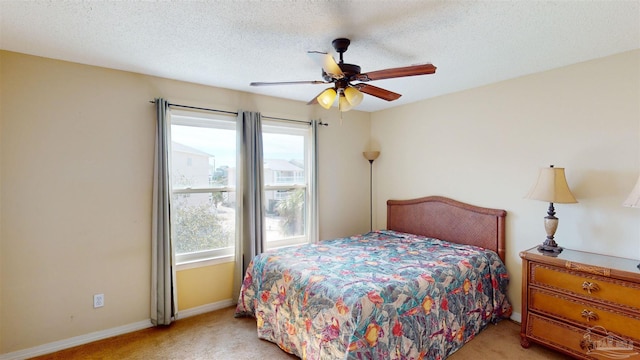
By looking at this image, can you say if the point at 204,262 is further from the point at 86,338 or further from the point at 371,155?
the point at 371,155

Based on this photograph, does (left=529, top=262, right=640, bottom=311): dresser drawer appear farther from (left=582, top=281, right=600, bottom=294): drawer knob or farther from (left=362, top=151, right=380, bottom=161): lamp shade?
(left=362, top=151, right=380, bottom=161): lamp shade

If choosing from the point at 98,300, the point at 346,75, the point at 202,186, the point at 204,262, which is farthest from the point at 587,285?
the point at 98,300

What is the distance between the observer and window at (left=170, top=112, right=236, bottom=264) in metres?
3.13

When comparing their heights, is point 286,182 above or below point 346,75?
below

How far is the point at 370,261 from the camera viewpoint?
267cm

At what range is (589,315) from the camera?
84.9 inches

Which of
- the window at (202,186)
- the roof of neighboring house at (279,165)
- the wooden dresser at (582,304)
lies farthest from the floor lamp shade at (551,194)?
the window at (202,186)

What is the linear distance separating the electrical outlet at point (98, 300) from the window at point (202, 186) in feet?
2.27

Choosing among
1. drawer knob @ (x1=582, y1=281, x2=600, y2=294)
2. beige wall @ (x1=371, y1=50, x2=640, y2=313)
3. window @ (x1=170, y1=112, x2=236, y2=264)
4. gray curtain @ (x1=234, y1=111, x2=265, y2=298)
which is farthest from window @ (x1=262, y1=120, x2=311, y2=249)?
drawer knob @ (x1=582, y1=281, x2=600, y2=294)

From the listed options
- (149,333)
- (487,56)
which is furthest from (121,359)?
(487,56)

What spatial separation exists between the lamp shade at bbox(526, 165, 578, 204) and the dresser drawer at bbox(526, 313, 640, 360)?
955 millimetres

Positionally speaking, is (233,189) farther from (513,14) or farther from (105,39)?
(513,14)

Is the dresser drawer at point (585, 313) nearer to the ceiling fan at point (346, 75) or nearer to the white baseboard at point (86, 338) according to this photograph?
the ceiling fan at point (346, 75)

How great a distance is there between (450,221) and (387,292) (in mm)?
1848
